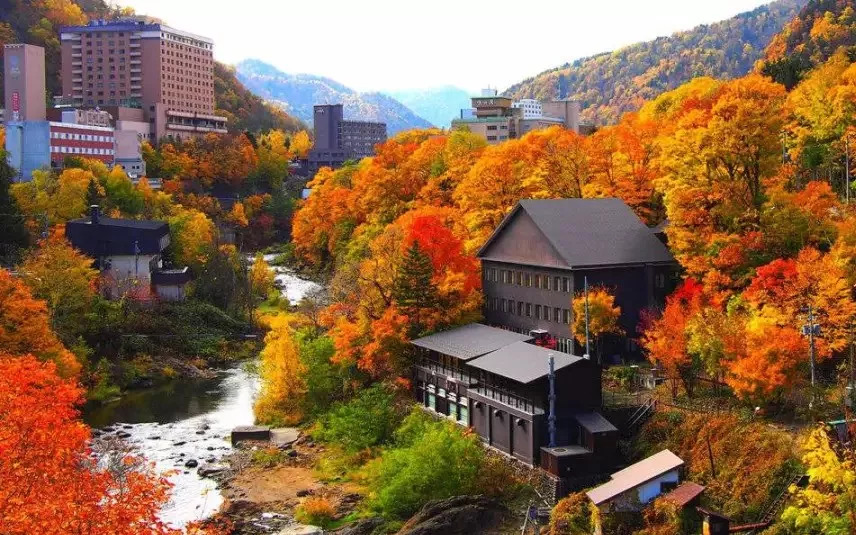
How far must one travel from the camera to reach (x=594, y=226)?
44906 mm

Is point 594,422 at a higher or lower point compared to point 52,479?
lower

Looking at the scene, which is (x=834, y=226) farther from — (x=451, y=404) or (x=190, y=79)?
(x=190, y=79)

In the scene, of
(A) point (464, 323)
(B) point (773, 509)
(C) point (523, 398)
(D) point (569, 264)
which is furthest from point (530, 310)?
(B) point (773, 509)

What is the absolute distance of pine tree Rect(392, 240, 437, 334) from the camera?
4481cm

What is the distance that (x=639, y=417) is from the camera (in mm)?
35344

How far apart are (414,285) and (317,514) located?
13.6 m

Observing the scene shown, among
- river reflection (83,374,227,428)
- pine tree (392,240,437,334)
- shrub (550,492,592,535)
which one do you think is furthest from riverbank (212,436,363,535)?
river reflection (83,374,227,428)

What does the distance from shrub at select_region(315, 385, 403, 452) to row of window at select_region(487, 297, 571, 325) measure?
732 cm

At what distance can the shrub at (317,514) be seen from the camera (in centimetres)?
3419

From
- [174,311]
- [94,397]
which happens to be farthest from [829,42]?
[94,397]

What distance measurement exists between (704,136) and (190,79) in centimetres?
11411

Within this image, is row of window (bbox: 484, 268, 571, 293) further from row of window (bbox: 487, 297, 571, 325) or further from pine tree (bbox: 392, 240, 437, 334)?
pine tree (bbox: 392, 240, 437, 334)

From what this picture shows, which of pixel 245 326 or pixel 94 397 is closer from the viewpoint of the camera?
pixel 94 397

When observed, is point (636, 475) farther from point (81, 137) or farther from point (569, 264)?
point (81, 137)
